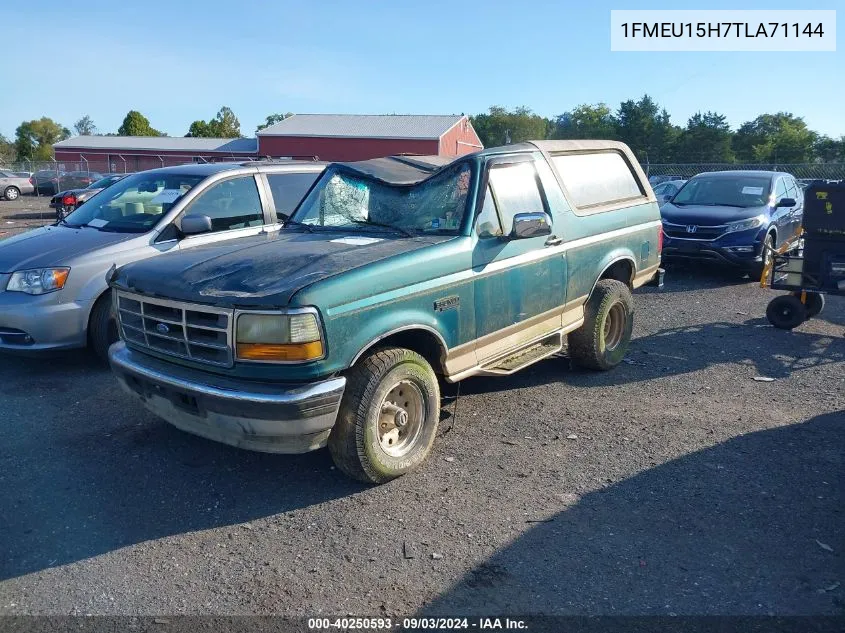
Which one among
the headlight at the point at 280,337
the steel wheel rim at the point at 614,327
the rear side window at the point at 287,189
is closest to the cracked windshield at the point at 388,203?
the headlight at the point at 280,337

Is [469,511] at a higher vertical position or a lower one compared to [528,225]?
lower

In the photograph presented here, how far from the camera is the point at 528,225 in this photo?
475 centimetres

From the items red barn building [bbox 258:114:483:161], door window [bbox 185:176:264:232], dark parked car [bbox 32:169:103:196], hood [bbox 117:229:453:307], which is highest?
red barn building [bbox 258:114:483:161]

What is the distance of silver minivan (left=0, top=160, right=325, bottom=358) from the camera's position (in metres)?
6.04

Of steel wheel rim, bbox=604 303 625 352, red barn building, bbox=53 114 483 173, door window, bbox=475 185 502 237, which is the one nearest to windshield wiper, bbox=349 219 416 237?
door window, bbox=475 185 502 237

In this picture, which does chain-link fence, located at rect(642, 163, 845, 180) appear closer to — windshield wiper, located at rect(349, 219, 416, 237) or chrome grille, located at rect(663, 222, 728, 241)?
chrome grille, located at rect(663, 222, 728, 241)

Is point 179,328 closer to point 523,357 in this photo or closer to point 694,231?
point 523,357

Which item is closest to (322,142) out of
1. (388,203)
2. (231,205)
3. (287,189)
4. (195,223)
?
(287,189)

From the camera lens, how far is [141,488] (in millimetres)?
4309

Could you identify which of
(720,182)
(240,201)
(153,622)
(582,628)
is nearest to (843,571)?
(582,628)

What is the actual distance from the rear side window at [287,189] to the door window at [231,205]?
8.2 inches

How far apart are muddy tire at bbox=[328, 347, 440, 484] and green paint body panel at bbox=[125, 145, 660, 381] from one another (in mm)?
176

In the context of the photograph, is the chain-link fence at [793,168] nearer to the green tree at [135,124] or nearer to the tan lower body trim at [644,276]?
the tan lower body trim at [644,276]

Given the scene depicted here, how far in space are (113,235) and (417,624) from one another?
195 inches
